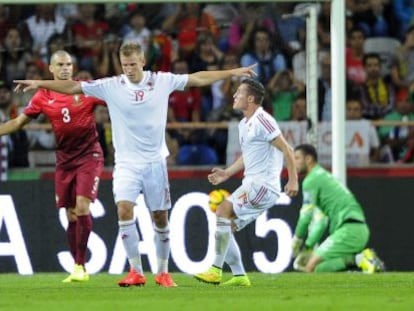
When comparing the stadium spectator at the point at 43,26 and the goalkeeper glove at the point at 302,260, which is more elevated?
the stadium spectator at the point at 43,26

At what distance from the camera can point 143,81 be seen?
1398 centimetres

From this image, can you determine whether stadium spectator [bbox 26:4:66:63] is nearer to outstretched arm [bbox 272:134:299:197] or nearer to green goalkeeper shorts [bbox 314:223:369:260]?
green goalkeeper shorts [bbox 314:223:369:260]

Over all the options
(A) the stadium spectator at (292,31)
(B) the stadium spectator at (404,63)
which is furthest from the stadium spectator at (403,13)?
(A) the stadium spectator at (292,31)

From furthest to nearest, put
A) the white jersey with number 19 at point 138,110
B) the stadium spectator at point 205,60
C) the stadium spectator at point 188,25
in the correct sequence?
the stadium spectator at point 188,25, the stadium spectator at point 205,60, the white jersey with number 19 at point 138,110

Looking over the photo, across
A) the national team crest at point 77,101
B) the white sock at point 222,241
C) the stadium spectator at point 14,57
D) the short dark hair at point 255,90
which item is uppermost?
the stadium spectator at point 14,57

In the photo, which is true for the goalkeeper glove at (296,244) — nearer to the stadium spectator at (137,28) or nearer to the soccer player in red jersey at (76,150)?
the soccer player in red jersey at (76,150)

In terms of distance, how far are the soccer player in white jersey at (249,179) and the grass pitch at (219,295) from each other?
299mm

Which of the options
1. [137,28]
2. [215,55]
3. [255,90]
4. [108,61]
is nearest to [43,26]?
[108,61]

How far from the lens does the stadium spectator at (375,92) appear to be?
2212 centimetres

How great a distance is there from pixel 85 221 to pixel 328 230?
4.51 metres

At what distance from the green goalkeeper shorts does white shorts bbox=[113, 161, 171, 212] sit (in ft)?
16.1

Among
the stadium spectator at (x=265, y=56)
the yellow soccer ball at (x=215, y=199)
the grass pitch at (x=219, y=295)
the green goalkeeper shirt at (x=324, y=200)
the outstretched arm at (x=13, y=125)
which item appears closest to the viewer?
the grass pitch at (x=219, y=295)

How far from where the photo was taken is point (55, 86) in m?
13.8

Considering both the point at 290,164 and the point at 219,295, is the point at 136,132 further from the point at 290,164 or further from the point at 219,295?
the point at 219,295
